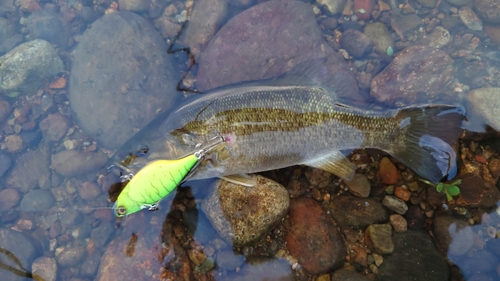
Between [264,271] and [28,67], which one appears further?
[28,67]

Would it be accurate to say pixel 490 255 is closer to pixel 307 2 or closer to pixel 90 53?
pixel 307 2

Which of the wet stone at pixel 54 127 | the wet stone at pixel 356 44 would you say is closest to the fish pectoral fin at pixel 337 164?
the wet stone at pixel 356 44

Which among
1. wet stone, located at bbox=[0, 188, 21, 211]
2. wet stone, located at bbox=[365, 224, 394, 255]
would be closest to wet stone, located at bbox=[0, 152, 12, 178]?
wet stone, located at bbox=[0, 188, 21, 211]

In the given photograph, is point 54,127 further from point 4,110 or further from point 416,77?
point 416,77

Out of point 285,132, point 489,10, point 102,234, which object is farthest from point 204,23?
point 489,10

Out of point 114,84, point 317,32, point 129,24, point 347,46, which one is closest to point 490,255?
point 347,46
